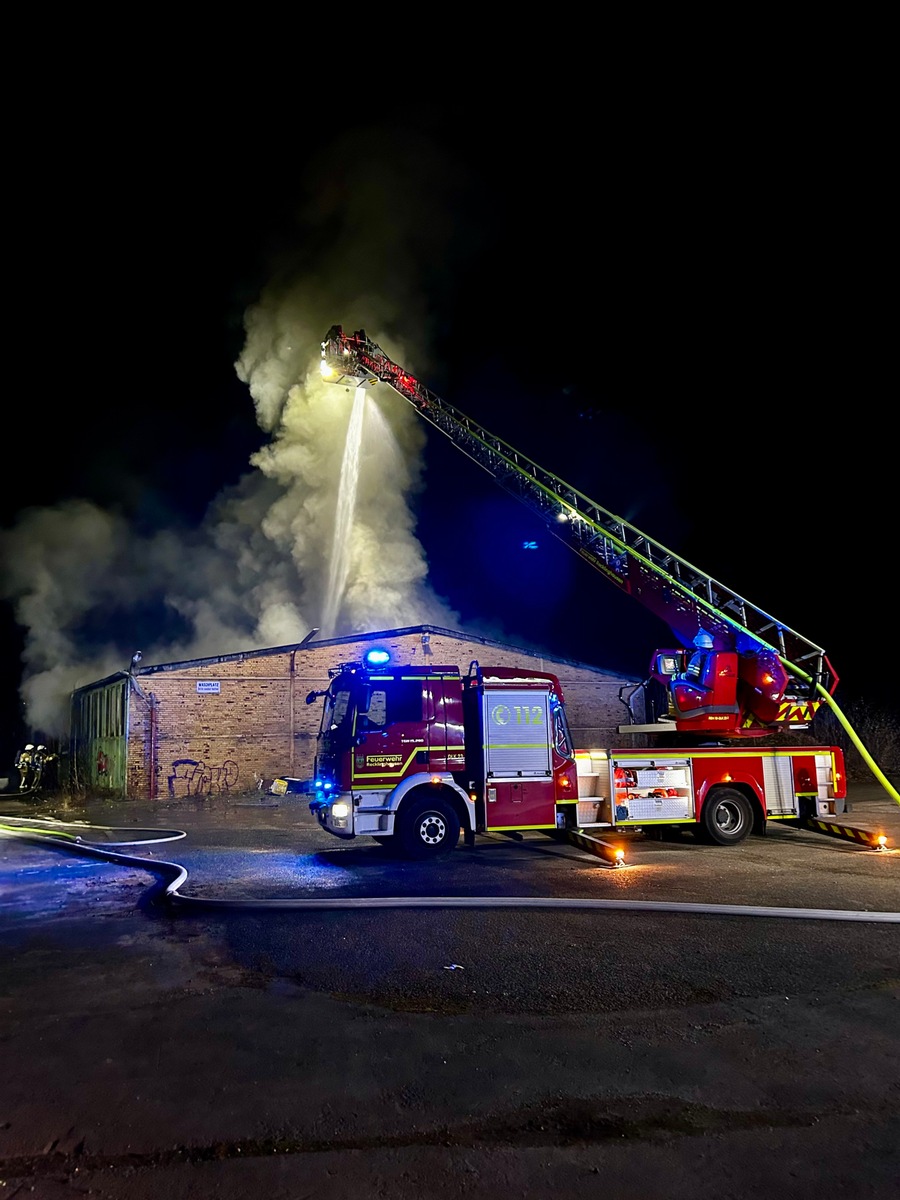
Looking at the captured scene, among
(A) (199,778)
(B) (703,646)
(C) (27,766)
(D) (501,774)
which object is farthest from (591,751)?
(C) (27,766)

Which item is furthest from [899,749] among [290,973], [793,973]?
[290,973]

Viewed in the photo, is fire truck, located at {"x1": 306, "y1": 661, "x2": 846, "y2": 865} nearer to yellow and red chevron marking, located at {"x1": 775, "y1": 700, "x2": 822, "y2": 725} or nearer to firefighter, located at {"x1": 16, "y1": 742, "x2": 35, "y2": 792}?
yellow and red chevron marking, located at {"x1": 775, "y1": 700, "x2": 822, "y2": 725}

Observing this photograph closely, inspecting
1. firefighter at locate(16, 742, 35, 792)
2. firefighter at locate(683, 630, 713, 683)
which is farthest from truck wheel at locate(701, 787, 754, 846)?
firefighter at locate(16, 742, 35, 792)

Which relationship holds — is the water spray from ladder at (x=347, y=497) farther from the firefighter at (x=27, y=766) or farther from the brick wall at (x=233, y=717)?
the firefighter at (x=27, y=766)

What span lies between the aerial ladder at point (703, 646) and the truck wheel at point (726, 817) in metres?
1.06

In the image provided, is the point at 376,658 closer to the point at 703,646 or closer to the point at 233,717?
the point at 703,646

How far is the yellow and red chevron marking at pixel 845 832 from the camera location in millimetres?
10727

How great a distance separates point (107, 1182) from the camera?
2963mm

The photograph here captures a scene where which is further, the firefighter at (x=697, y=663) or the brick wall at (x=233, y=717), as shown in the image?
the brick wall at (x=233, y=717)

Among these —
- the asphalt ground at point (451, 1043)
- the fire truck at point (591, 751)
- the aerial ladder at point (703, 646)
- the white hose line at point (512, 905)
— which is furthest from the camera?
the aerial ladder at point (703, 646)

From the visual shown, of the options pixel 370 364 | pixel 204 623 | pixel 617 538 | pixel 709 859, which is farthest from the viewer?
pixel 204 623

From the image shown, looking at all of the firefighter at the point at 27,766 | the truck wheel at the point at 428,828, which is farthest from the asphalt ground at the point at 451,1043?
the firefighter at the point at 27,766

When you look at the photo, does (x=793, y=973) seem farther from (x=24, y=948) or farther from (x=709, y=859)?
(x=24, y=948)

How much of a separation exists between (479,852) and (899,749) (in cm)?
1958
